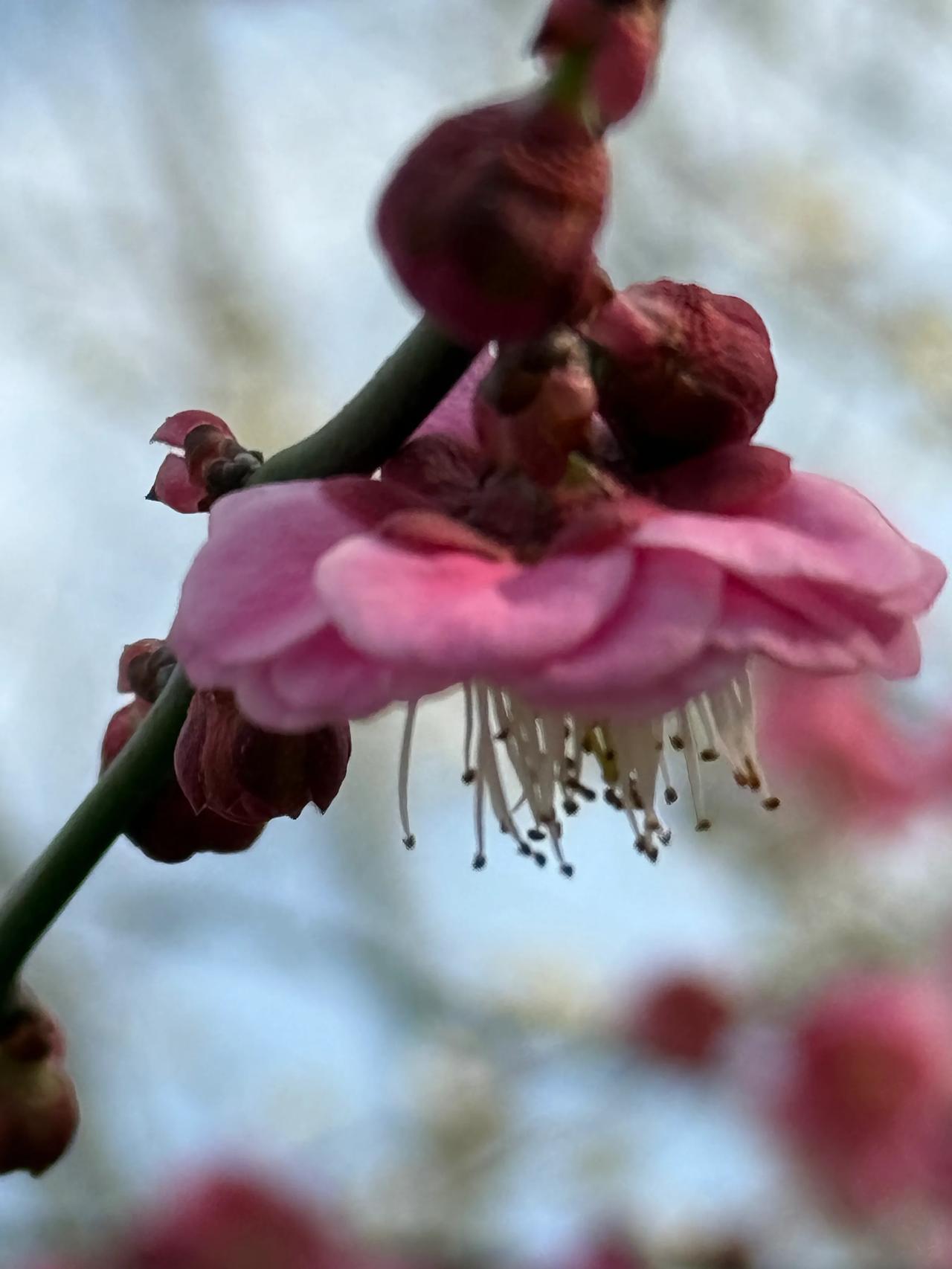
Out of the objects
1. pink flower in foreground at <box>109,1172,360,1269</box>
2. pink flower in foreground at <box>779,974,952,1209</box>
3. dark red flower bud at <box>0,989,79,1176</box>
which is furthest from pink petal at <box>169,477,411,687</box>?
pink flower in foreground at <box>779,974,952,1209</box>

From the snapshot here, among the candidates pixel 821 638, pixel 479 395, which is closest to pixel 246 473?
pixel 479 395

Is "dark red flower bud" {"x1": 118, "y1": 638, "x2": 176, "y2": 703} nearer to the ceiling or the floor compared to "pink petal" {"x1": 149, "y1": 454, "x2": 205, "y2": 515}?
nearer to the floor

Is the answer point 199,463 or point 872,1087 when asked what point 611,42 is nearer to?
point 199,463

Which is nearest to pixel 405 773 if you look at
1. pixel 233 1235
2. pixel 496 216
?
pixel 496 216

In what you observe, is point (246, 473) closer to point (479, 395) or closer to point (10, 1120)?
point (479, 395)

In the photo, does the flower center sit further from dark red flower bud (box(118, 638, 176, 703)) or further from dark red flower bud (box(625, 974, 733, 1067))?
dark red flower bud (box(625, 974, 733, 1067))

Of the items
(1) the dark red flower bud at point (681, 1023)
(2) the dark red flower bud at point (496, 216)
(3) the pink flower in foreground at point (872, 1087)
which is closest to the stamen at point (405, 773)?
(2) the dark red flower bud at point (496, 216)
